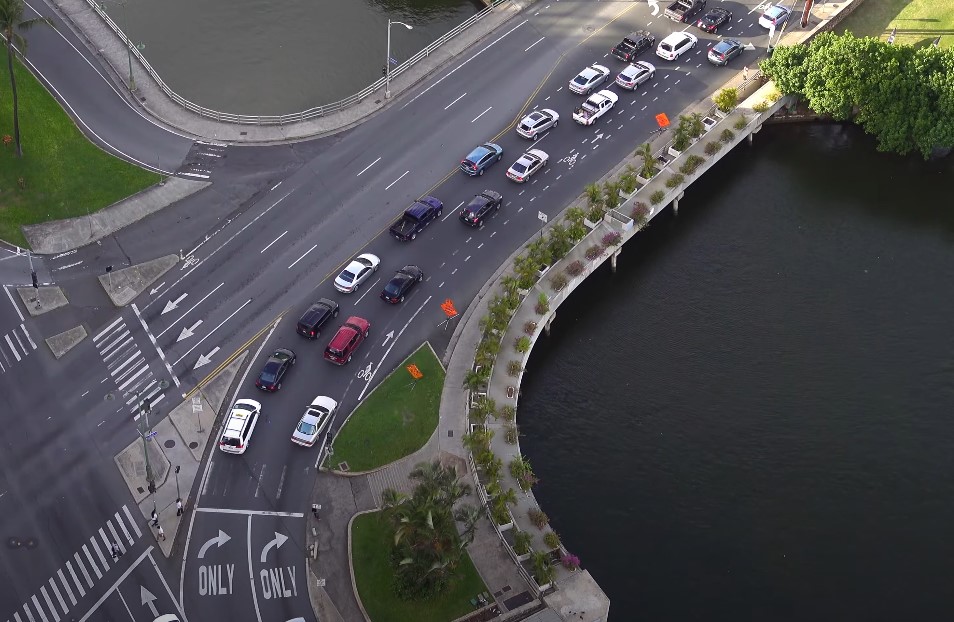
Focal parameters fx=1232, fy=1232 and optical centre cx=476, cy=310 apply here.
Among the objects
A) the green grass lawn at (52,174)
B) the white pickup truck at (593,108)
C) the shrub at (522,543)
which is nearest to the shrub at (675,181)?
the white pickup truck at (593,108)

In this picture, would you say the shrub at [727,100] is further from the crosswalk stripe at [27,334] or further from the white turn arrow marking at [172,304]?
the crosswalk stripe at [27,334]

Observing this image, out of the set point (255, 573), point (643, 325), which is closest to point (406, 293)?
point (643, 325)

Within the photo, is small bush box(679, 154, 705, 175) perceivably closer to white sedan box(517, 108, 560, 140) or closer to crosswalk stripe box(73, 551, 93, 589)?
white sedan box(517, 108, 560, 140)

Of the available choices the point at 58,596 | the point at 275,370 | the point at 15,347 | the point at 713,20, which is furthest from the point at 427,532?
the point at 713,20

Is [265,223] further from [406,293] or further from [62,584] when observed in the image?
[62,584]

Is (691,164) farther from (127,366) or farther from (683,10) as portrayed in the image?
(127,366)

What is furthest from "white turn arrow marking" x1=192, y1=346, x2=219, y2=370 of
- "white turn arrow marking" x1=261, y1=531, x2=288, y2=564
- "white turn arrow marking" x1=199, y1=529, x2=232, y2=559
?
"white turn arrow marking" x1=261, y1=531, x2=288, y2=564
